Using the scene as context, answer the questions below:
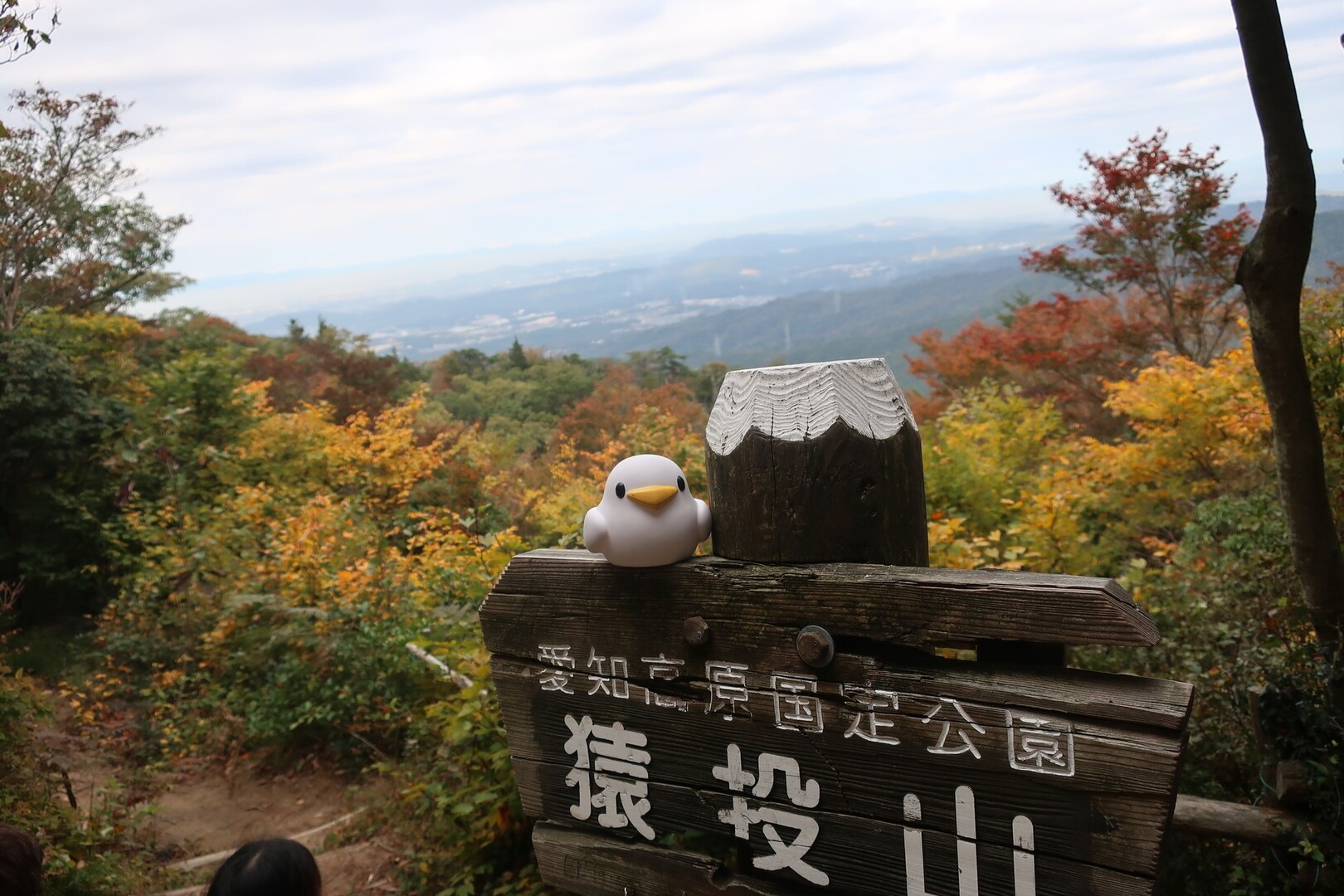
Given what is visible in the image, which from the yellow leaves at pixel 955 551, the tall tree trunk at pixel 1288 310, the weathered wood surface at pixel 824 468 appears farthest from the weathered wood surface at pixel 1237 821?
the weathered wood surface at pixel 824 468

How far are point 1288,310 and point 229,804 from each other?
227 inches

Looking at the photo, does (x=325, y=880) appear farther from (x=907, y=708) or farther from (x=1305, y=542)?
(x=1305, y=542)

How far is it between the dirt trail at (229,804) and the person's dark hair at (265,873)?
2359 mm

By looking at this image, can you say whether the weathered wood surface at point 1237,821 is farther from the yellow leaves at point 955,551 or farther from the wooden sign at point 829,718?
the wooden sign at point 829,718

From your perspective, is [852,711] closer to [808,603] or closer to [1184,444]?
[808,603]

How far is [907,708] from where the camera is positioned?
1565mm

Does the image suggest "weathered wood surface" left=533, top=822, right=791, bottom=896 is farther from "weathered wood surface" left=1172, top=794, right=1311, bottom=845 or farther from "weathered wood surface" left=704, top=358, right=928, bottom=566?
"weathered wood surface" left=1172, top=794, right=1311, bottom=845

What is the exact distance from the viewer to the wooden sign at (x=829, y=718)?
1.40m

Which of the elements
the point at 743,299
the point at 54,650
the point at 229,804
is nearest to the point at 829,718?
the point at 229,804

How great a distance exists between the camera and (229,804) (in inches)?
197

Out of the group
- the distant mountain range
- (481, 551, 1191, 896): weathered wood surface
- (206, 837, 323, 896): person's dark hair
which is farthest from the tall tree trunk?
the distant mountain range

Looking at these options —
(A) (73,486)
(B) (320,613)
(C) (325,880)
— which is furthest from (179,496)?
(C) (325,880)

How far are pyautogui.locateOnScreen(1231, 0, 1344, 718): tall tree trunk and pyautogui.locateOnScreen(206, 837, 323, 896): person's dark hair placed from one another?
9.76ft

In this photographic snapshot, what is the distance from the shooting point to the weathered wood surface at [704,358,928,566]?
167 centimetres
